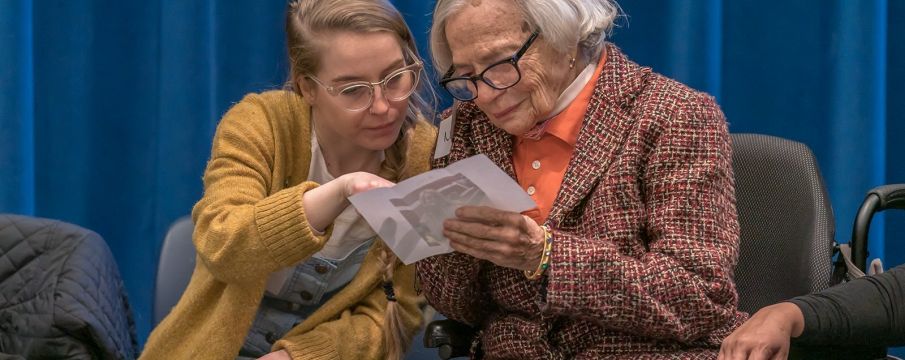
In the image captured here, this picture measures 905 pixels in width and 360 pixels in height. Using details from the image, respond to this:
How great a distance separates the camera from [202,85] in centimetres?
338

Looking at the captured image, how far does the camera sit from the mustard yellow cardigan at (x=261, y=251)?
86.4 inches

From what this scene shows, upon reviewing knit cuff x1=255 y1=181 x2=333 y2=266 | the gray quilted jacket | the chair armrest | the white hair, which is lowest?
the gray quilted jacket

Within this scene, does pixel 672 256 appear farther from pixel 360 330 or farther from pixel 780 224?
pixel 360 330

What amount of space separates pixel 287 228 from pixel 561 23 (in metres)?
0.63

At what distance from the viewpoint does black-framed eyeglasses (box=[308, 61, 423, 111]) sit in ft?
7.70

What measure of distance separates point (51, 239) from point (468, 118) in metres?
1.22

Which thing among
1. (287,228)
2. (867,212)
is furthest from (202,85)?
(867,212)

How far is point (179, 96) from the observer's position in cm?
336

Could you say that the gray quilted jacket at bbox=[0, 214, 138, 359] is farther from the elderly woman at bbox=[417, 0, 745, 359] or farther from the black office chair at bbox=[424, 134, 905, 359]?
the black office chair at bbox=[424, 134, 905, 359]

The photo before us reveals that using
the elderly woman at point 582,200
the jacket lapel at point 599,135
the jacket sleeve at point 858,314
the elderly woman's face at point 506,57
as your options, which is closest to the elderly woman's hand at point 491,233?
the elderly woman at point 582,200

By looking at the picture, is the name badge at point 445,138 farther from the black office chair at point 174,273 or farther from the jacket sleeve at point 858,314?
the jacket sleeve at point 858,314

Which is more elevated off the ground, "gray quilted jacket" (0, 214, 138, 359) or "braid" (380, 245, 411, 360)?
"braid" (380, 245, 411, 360)

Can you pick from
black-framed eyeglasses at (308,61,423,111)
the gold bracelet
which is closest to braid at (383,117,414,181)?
black-framed eyeglasses at (308,61,423,111)

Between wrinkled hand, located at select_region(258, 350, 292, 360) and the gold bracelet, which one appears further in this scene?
wrinkled hand, located at select_region(258, 350, 292, 360)
